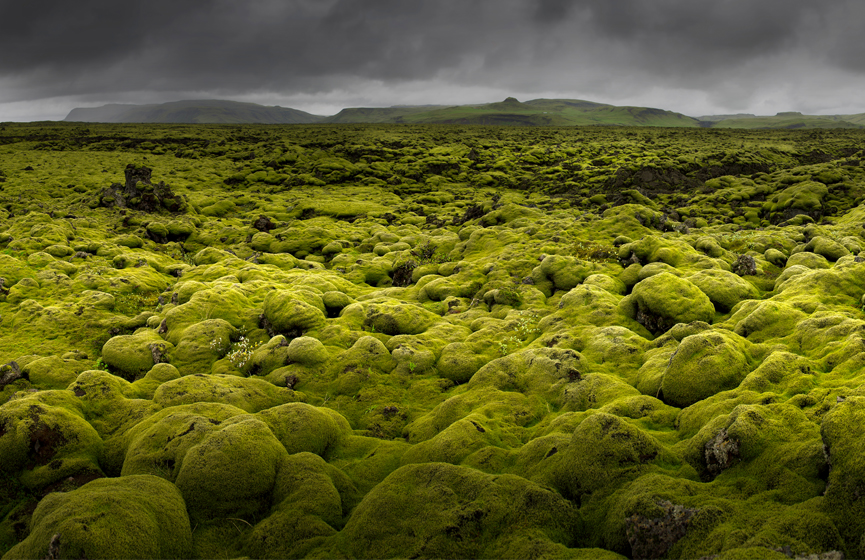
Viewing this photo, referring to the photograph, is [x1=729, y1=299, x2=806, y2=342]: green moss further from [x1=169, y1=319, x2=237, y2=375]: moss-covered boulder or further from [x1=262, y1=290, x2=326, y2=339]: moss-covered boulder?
[x1=169, y1=319, x2=237, y2=375]: moss-covered boulder

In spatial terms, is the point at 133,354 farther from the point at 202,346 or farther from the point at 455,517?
the point at 455,517

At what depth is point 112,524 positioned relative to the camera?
5.91m

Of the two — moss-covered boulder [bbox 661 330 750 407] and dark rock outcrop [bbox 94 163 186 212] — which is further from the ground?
dark rock outcrop [bbox 94 163 186 212]

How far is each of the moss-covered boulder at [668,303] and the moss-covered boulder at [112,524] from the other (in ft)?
46.8

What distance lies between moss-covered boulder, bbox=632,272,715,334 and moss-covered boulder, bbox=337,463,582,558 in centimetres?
983

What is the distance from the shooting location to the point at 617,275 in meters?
19.7

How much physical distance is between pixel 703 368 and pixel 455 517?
696 centimetres

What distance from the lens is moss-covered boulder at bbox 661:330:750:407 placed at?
9547 millimetres


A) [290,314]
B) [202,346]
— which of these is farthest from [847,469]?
[202,346]

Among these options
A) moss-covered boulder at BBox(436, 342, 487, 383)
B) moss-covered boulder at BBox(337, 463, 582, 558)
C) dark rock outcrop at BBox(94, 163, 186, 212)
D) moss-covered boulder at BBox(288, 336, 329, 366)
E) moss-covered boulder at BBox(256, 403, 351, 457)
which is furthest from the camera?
dark rock outcrop at BBox(94, 163, 186, 212)

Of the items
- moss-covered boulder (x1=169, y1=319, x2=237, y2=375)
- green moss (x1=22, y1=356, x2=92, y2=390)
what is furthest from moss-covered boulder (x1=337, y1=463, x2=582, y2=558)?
green moss (x1=22, y1=356, x2=92, y2=390)

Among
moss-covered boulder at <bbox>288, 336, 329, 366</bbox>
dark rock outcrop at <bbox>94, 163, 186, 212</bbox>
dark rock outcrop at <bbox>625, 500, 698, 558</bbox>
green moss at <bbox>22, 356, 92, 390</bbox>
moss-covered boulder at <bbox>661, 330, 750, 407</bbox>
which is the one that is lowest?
green moss at <bbox>22, 356, 92, 390</bbox>

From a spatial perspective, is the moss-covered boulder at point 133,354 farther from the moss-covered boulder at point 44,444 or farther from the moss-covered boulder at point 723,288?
the moss-covered boulder at point 723,288

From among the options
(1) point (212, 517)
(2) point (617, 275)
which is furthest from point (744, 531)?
(2) point (617, 275)
